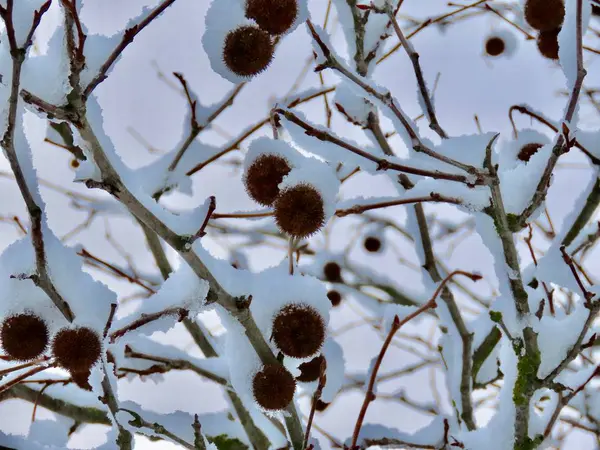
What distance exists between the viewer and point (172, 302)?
1.35 metres

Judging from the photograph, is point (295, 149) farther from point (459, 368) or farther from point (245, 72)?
point (459, 368)

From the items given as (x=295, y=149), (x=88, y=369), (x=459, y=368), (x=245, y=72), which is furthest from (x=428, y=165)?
(x=459, y=368)

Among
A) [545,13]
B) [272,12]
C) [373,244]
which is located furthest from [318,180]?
[373,244]

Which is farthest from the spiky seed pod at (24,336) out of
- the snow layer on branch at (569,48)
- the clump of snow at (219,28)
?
the snow layer on branch at (569,48)

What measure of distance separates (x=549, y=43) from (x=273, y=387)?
182 cm

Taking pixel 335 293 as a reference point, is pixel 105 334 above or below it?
below

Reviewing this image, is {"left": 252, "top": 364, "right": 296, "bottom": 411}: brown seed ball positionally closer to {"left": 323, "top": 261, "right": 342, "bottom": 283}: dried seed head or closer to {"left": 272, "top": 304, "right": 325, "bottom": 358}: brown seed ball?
{"left": 272, "top": 304, "right": 325, "bottom": 358}: brown seed ball

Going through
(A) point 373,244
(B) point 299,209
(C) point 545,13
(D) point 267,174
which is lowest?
(B) point 299,209

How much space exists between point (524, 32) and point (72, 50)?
81.3 inches

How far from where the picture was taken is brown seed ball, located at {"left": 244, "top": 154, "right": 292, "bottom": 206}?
1512mm

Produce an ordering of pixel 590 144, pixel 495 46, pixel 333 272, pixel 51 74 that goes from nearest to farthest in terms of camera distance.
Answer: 1. pixel 51 74
2. pixel 590 144
3. pixel 495 46
4. pixel 333 272

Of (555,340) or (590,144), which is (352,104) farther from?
(555,340)

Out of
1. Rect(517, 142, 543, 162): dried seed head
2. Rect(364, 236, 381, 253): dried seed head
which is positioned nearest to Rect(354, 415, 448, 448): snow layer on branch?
Rect(517, 142, 543, 162): dried seed head

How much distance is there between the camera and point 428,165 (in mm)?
1372
